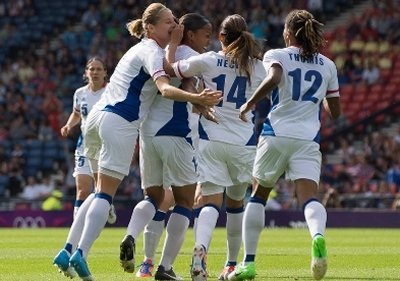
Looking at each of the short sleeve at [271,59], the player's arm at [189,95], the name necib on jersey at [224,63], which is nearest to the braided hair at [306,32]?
the short sleeve at [271,59]

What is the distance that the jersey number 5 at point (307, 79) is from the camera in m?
10.8

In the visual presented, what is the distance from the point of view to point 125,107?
10531mm

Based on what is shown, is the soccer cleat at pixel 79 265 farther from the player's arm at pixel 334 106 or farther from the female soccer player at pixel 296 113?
the player's arm at pixel 334 106

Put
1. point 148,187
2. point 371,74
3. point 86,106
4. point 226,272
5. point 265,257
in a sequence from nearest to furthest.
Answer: point 148,187, point 226,272, point 265,257, point 86,106, point 371,74

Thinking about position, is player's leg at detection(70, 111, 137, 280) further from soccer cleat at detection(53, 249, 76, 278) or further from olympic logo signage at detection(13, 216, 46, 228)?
olympic logo signage at detection(13, 216, 46, 228)

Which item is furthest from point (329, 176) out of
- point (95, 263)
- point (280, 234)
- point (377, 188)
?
point (95, 263)

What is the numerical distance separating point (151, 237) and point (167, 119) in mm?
1337

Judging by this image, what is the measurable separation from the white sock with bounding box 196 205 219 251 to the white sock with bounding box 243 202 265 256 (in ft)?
0.99

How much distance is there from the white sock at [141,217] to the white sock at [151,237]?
0.39 metres

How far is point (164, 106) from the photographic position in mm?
11141

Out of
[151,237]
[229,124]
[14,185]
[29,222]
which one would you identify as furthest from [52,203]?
[229,124]

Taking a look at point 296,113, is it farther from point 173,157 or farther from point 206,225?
point 206,225

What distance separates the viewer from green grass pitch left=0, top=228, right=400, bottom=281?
39.6 feet

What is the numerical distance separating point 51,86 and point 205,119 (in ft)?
77.2
